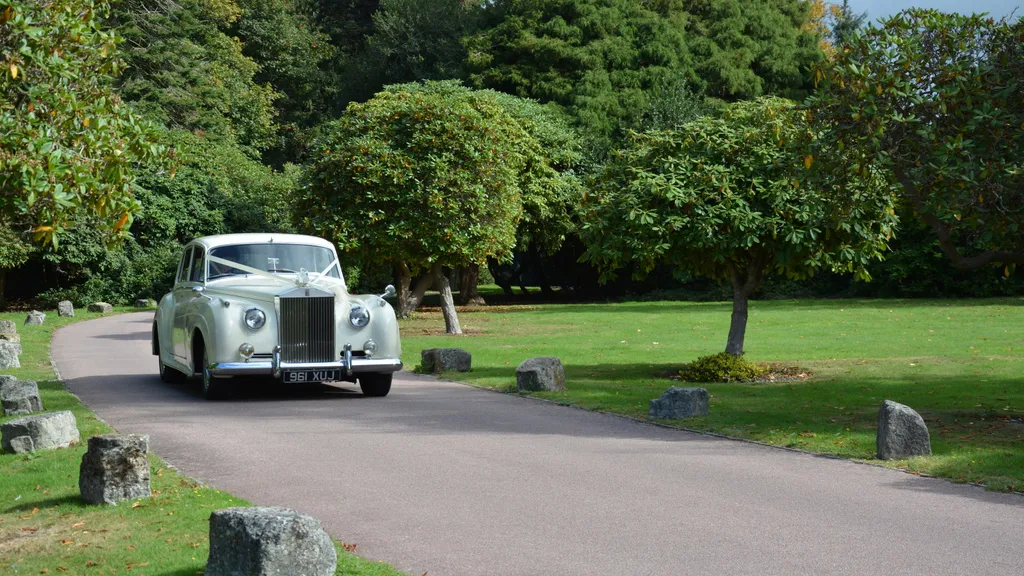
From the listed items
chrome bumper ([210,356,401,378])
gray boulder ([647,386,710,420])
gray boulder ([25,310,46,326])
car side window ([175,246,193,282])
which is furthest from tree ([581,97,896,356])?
gray boulder ([25,310,46,326])

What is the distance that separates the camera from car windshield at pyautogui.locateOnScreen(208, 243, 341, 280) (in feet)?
51.0

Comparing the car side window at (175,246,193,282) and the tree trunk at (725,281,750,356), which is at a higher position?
the car side window at (175,246,193,282)

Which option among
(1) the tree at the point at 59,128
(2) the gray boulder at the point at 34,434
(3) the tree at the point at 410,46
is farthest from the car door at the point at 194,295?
(3) the tree at the point at 410,46

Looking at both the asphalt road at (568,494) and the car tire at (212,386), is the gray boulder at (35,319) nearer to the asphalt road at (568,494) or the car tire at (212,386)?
the car tire at (212,386)

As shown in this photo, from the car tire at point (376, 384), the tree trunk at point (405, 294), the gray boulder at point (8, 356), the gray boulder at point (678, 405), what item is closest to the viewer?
the gray boulder at point (678, 405)

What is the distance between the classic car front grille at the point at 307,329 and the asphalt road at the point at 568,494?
79 cm

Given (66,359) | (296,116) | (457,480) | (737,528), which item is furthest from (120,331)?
(296,116)

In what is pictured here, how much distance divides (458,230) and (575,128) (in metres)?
18.7

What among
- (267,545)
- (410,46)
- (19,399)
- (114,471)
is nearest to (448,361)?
(19,399)

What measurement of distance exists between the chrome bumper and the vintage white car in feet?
0.04

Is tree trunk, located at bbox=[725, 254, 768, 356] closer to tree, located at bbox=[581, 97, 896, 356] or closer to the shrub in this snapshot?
tree, located at bbox=[581, 97, 896, 356]

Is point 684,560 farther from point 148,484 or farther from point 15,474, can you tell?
point 15,474

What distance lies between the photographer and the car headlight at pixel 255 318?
45.0 ft

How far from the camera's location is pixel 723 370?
17188 millimetres
